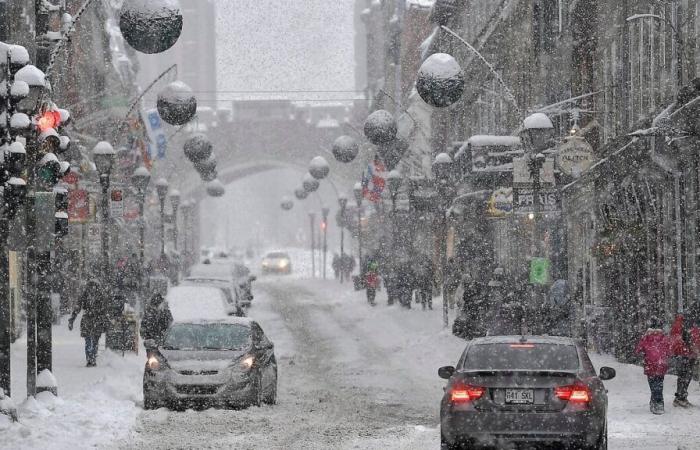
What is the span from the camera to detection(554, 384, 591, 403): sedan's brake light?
12258 millimetres

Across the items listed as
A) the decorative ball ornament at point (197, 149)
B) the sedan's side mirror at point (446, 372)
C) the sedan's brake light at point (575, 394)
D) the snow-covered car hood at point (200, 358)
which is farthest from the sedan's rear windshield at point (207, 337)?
the decorative ball ornament at point (197, 149)

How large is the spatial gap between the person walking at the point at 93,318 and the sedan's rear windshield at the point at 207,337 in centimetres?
579

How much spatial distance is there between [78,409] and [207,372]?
1.85 meters

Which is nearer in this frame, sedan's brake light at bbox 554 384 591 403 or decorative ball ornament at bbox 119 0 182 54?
sedan's brake light at bbox 554 384 591 403

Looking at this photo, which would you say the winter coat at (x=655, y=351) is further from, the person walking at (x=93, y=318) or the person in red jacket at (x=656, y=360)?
the person walking at (x=93, y=318)

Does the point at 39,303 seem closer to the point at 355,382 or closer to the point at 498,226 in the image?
the point at 355,382

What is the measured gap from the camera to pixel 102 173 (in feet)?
92.5

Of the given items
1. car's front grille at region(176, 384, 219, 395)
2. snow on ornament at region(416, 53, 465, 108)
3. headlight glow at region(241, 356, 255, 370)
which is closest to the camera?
car's front grille at region(176, 384, 219, 395)

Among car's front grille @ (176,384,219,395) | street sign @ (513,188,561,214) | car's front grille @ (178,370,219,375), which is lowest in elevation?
car's front grille @ (176,384,219,395)

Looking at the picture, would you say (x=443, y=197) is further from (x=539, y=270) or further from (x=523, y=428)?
(x=523, y=428)

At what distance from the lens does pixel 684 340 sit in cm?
1806

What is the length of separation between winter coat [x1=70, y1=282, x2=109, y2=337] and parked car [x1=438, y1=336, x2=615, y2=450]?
43.5 ft

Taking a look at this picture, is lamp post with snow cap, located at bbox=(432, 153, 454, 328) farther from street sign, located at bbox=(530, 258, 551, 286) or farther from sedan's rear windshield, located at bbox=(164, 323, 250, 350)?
sedan's rear windshield, located at bbox=(164, 323, 250, 350)

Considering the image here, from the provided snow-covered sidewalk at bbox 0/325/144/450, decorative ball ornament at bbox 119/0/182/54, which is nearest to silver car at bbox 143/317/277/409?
snow-covered sidewalk at bbox 0/325/144/450
